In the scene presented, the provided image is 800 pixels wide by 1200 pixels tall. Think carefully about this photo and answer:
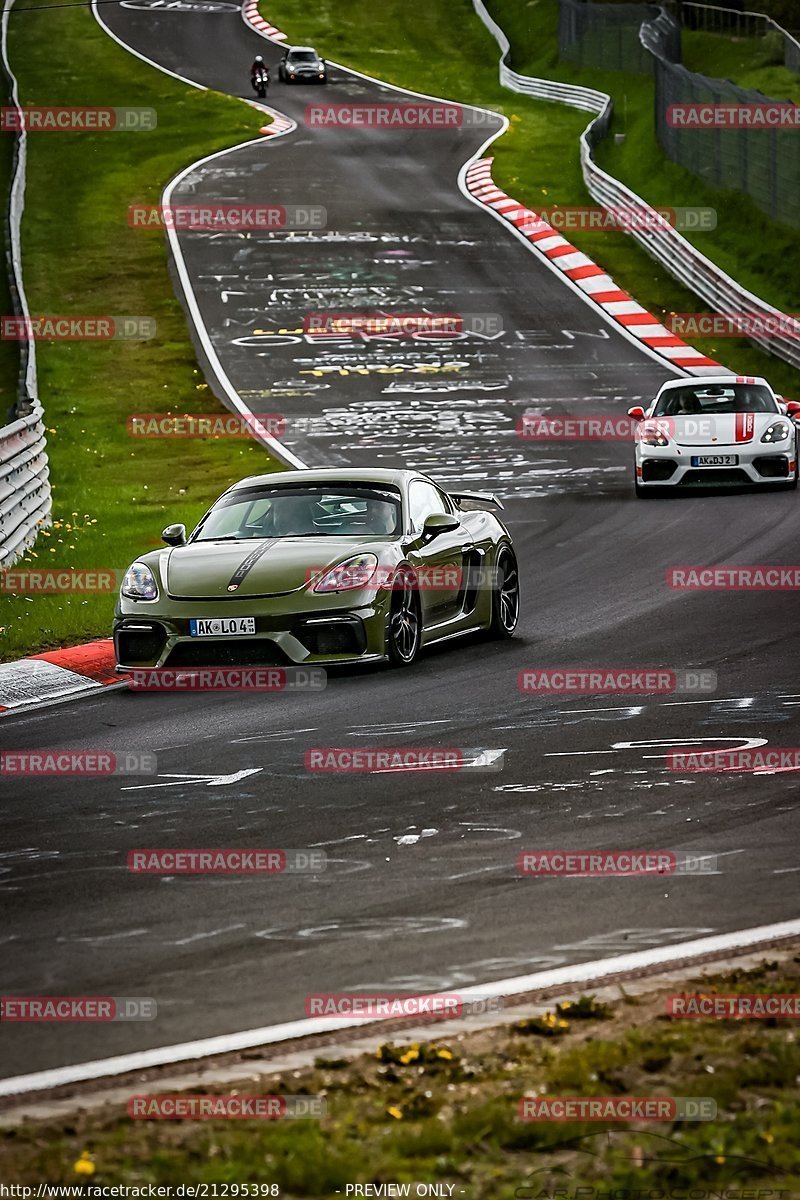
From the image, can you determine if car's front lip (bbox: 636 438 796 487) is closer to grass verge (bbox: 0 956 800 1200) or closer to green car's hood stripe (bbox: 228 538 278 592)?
green car's hood stripe (bbox: 228 538 278 592)

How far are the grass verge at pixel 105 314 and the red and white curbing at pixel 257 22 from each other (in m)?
6.56

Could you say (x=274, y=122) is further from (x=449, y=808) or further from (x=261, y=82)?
(x=449, y=808)

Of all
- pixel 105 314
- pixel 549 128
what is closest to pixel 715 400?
pixel 105 314

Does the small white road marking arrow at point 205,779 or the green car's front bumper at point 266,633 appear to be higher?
the small white road marking arrow at point 205,779

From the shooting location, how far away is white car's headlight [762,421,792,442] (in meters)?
21.6

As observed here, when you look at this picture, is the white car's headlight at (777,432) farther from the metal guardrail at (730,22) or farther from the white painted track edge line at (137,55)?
the white painted track edge line at (137,55)

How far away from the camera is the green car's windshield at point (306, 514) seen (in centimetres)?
1327

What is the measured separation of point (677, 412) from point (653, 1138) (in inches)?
718

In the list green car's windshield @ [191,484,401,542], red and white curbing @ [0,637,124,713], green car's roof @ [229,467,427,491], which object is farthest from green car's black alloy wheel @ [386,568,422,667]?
red and white curbing @ [0,637,124,713]

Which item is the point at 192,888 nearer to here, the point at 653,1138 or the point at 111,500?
the point at 653,1138

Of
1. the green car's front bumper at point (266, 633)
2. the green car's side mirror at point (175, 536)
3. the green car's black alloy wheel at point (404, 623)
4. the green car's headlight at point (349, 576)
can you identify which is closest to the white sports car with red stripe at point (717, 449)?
the green car's black alloy wheel at point (404, 623)

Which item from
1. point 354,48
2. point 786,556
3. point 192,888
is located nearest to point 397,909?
point 192,888

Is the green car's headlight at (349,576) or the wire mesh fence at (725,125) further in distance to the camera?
the wire mesh fence at (725,125)

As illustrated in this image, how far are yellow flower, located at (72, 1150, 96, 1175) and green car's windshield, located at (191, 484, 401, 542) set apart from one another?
8.84 m
